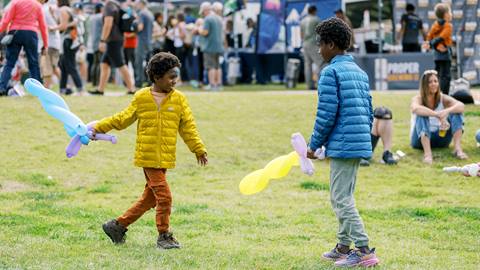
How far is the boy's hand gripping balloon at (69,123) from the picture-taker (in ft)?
24.2

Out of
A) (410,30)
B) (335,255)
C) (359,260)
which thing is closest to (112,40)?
(410,30)

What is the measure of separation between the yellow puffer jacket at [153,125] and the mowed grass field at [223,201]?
0.73 metres

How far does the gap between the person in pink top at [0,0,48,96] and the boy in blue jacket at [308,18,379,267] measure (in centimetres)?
814

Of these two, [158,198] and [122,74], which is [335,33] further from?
[122,74]

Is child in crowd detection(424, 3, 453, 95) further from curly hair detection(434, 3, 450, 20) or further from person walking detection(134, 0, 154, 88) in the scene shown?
person walking detection(134, 0, 154, 88)

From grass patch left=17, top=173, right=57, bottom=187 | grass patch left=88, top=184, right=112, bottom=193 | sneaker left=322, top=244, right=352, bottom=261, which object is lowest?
grass patch left=88, top=184, right=112, bottom=193

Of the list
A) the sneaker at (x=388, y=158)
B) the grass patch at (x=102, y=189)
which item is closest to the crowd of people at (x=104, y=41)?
the grass patch at (x=102, y=189)

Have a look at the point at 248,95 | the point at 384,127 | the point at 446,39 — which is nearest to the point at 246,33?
the point at 248,95

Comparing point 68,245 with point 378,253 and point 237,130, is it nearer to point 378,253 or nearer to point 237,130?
point 378,253

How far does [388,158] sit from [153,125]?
19.7ft

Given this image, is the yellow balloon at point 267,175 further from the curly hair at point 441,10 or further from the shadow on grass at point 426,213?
the curly hair at point 441,10

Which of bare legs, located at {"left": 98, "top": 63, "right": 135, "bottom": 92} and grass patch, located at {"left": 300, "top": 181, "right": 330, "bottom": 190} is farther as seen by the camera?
bare legs, located at {"left": 98, "top": 63, "right": 135, "bottom": 92}

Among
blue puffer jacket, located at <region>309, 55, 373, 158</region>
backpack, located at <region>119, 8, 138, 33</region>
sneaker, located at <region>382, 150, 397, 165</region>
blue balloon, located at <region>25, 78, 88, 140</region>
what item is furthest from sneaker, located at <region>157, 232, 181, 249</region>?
backpack, located at <region>119, 8, 138, 33</region>

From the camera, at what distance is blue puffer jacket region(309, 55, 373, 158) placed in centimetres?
677
